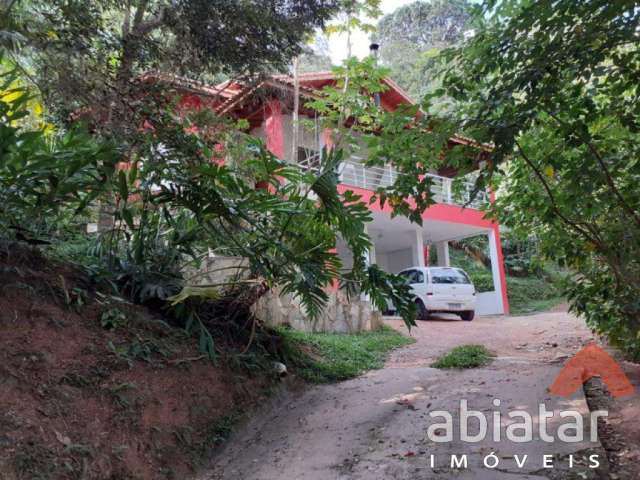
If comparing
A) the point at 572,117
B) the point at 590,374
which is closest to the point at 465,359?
the point at 590,374

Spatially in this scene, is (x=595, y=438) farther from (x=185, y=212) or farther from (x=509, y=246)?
(x=509, y=246)

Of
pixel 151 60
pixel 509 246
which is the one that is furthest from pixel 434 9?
pixel 151 60

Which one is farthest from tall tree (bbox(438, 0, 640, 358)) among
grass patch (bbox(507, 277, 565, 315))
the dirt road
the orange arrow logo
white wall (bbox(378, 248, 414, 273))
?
grass patch (bbox(507, 277, 565, 315))

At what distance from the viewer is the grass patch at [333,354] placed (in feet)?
19.6

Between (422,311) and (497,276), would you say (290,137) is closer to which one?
(422,311)

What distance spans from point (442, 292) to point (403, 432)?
8.76m

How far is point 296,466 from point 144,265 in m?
2.61

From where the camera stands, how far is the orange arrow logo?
449 centimetres

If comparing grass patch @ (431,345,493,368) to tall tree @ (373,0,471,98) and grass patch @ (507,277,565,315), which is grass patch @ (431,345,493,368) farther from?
tall tree @ (373,0,471,98)

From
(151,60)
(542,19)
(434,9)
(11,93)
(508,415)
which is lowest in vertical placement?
(508,415)

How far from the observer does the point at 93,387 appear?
364 cm

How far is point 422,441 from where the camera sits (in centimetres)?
384

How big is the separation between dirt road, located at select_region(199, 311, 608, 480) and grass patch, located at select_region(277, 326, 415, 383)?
0.25 metres

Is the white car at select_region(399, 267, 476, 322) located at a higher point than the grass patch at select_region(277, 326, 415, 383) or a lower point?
higher
